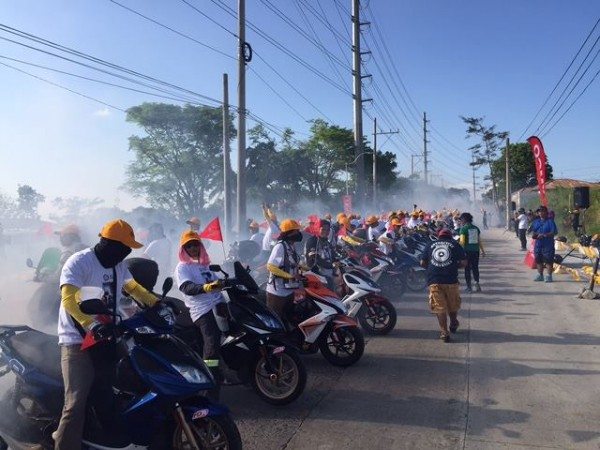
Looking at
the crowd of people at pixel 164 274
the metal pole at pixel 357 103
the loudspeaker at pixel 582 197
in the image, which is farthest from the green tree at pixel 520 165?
the crowd of people at pixel 164 274

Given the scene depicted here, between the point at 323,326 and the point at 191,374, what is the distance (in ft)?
8.82

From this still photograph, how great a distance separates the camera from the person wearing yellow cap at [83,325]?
3277mm

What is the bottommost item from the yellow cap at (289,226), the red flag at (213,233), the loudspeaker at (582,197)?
the red flag at (213,233)

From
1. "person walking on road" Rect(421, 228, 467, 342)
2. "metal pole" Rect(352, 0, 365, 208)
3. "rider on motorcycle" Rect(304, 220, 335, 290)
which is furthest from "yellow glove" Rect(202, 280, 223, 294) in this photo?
"metal pole" Rect(352, 0, 365, 208)

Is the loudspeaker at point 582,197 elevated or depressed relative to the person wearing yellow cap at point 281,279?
elevated

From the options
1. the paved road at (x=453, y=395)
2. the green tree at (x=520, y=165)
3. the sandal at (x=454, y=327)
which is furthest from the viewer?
the green tree at (x=520, y=165)

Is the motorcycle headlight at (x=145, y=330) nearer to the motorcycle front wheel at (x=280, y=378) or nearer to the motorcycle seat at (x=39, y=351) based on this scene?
the motorcycle seat at (x=39, y=351)

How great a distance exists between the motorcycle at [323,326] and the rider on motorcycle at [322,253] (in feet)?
4.61

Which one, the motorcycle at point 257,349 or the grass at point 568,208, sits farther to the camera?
the grass at point 568,208

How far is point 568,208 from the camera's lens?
24.4 meters

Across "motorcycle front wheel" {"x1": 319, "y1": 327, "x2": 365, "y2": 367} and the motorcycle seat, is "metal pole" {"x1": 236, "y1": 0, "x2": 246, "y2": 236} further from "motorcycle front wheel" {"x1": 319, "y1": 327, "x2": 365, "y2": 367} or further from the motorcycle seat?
the motorcycle seat

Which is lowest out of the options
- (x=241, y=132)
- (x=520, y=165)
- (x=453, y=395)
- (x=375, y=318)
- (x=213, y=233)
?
(x=453, y=395)

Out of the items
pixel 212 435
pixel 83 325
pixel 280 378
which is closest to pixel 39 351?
pixel 83 325

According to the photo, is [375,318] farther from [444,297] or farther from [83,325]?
[83,325]
